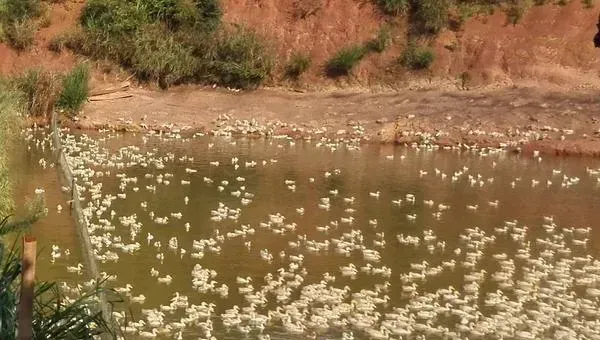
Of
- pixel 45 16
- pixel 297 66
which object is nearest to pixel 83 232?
pixel 297 66

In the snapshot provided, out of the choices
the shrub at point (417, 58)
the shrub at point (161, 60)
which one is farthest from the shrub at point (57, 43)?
the shrub at point (417, 58)

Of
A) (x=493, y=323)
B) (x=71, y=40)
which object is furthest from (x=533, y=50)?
(x=493, y=323)

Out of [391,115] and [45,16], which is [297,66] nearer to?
[391,115]

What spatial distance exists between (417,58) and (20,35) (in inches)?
508

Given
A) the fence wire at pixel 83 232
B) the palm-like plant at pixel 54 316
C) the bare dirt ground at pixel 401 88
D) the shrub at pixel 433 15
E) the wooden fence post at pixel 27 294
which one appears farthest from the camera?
the shrub at pixel 433 15

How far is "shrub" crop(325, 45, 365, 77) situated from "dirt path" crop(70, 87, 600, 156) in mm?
1688

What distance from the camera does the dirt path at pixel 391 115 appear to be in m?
29.8

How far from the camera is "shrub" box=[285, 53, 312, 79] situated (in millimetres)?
35938

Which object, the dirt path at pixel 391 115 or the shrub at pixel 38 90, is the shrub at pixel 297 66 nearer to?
the dirt path at pixel 391 115

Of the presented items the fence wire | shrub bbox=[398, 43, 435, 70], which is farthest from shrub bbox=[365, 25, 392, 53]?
the fence wire

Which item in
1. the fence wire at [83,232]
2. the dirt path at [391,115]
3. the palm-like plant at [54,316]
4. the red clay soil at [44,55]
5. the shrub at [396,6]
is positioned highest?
the palm-like plant at [54,316]

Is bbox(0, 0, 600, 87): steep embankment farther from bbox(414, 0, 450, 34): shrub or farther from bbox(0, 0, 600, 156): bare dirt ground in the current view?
bbox(414, 0, 450, 34): shrub

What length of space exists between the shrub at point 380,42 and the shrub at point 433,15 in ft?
4.27

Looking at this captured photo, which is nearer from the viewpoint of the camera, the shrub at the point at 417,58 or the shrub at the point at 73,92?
the shrub at the point at 73,92
